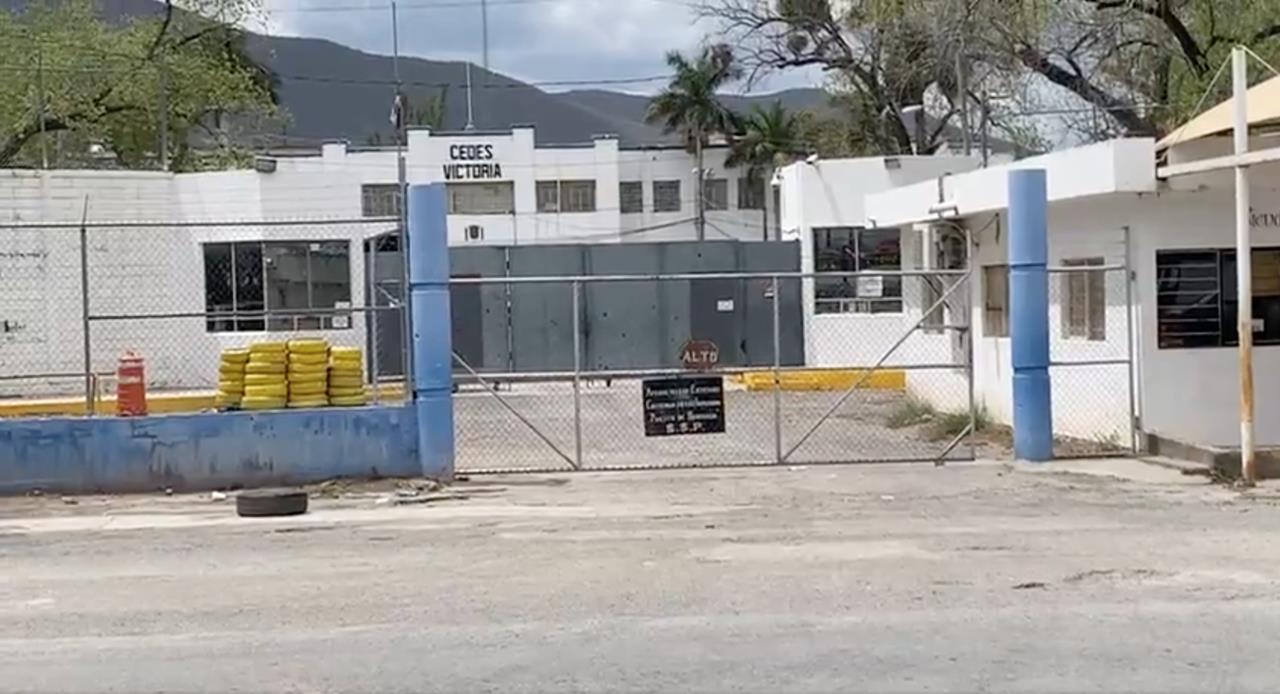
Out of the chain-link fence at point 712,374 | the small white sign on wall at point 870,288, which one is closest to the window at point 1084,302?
the chain-link fence at point 712,374

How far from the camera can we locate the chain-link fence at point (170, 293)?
2975 centimetres

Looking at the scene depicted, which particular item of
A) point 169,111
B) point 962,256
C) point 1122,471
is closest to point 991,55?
point 962,256

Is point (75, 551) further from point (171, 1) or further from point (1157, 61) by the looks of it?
point (171, 1)

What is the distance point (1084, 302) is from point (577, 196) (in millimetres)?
47528

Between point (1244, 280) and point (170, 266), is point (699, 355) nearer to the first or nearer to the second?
point (170, 266)

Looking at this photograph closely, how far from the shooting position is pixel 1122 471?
16375 mm

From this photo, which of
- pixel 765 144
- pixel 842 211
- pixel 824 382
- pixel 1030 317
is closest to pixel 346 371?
pixel 1030 317

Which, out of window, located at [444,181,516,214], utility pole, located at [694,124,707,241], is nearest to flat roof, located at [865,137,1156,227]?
window, located at [444,181,516,214]

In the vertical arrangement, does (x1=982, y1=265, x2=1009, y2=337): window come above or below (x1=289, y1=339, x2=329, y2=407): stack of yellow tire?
above

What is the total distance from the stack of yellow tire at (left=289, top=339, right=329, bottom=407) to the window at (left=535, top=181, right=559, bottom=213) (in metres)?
47.7

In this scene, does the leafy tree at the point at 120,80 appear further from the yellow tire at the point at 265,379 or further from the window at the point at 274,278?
the yellow tire at the point at 265,379

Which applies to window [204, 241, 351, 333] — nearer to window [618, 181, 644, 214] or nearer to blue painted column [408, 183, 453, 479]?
blue painted column [408, 183, 453, 479]

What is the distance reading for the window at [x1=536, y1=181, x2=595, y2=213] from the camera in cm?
6425

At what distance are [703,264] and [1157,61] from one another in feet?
35.8
